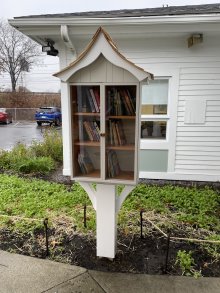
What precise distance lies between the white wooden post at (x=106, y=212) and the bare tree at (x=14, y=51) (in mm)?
31684

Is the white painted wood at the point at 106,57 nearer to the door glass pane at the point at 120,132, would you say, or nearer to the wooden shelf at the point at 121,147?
the door glass pane at the point at 120,132

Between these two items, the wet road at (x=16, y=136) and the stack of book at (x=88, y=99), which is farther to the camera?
the wet road at (x=16, y=136)

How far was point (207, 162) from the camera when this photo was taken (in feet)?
18.1

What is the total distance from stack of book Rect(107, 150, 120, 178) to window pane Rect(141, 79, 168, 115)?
3087 mm

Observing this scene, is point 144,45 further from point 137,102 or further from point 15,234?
point 15,234

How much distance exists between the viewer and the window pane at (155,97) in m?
5.38

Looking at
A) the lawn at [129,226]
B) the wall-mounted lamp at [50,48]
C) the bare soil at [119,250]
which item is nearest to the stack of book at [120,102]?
the lawn at [129,226]

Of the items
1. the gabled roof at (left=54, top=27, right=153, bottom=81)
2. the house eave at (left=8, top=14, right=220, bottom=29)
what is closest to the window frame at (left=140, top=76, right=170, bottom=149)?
the house eave at (left=8, top=14, right=220, bottom=29)

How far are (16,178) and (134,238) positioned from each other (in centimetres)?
339

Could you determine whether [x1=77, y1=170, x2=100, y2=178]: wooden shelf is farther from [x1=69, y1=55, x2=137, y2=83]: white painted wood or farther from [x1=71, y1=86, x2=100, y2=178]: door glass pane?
[x1=69, y1=55, x2=137, y2=83]: white painted wood

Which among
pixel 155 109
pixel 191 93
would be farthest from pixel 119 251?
pixel 191 93

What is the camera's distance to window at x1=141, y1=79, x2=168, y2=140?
212 inches

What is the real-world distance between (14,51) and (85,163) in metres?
33.8

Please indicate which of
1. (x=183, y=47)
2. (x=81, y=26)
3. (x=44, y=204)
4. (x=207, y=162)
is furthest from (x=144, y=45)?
(x=44, y=204)
